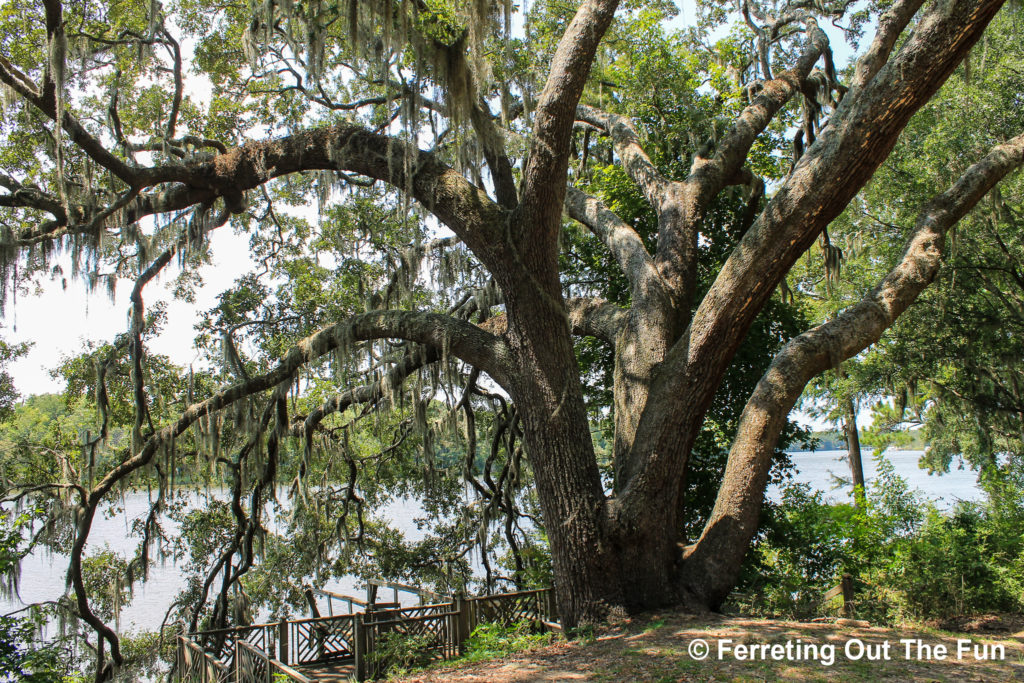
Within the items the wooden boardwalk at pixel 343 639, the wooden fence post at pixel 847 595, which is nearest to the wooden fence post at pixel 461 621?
the wooden boardwalk at pixel 343 639

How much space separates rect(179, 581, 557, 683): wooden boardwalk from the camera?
686cm

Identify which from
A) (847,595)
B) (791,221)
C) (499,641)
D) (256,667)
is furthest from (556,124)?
(847,595)

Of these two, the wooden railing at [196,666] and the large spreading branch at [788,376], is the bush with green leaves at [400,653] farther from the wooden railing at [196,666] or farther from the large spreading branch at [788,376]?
the large spreading branch at [788,376]

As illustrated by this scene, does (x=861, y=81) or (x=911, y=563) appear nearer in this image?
(x=861, y=81)

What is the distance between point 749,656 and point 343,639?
19.6 feet

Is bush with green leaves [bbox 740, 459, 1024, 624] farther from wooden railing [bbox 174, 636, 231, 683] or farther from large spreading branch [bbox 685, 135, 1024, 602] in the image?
wooden railing [bbox 174, 636, 231, 683]

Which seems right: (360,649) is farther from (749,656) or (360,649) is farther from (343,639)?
(749,656)

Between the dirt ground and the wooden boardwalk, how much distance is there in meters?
1.68

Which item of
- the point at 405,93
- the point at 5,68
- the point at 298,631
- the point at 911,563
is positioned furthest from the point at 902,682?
the point at 5,68

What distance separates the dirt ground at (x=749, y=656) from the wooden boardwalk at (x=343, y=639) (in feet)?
5.51

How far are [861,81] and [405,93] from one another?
14.2 feet

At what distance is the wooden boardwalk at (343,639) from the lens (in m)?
6.86

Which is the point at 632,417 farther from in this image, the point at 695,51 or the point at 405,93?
the point at 695,51

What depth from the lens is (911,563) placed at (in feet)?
27.2
